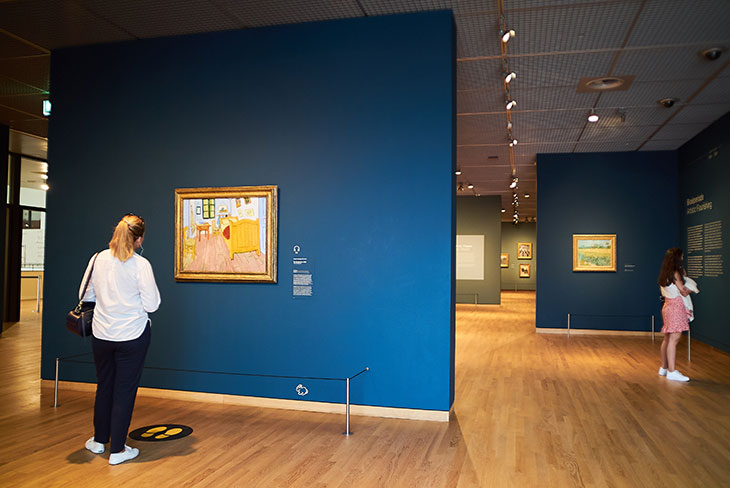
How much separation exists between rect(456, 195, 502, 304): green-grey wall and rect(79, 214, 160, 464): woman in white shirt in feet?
53.8

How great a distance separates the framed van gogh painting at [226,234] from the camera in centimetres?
581

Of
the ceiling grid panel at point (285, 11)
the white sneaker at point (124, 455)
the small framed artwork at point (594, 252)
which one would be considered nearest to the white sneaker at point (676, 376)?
the small framed artwork at point (594, 252)

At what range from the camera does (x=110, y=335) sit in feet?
13.5

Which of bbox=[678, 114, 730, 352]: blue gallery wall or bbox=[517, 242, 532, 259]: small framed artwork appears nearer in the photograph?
bbox=[678, 114, 730, 352]: blue gallery wall

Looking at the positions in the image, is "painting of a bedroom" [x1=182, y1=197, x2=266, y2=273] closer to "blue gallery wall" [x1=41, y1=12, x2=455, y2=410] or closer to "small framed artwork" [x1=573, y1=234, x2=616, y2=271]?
"blue gallery wall" [x1=41, y1=12, x2=455, y2=410]

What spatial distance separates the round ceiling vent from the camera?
754 centimetres

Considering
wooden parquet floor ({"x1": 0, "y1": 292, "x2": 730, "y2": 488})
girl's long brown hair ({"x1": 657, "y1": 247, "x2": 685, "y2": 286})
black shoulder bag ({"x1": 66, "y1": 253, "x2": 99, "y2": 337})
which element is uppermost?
girl's long brown hair ({"x1": 657, "y1": 247, "x2": 685, "y2": 286})

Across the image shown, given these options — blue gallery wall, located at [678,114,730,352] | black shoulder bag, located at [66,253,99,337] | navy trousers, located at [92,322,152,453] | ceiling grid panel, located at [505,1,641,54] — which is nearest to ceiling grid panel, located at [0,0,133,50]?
black shoulder bag, located at [66,253,99,337]

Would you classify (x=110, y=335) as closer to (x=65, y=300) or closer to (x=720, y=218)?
(x=65, y=300)

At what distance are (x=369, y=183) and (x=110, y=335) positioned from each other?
2687 mm

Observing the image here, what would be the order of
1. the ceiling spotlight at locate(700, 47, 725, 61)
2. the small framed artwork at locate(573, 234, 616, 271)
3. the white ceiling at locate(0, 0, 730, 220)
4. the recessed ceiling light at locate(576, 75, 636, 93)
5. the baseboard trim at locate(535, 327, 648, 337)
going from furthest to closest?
the small framed artwork at locate(573, 234, 616, 271) < the baseboard trim at locate(535, 327, 648, 337) < the recessed ceiling light at locate(576, 75, 636, 93) < the ceiling spotlight at locate(700, 47, 725, 61) < the white ceiling at locate(0, 0, 730, 220)

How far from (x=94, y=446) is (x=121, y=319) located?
3.52 feet

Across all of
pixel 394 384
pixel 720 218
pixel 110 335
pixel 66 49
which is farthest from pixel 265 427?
pixel 720 218

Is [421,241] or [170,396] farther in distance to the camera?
[170,396]
